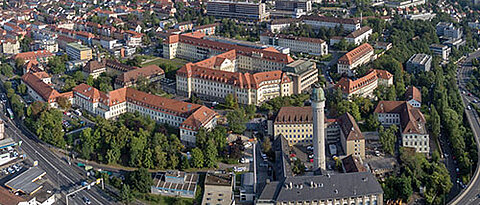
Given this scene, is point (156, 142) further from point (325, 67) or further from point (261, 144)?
point (325, 67)

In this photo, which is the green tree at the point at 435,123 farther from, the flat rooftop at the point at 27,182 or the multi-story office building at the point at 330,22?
the flat rooftop at the point at 27,182

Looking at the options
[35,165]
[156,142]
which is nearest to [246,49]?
[156,142]

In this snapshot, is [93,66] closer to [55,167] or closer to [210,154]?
[55,167]

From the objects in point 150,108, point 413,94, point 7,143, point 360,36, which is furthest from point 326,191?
point 360,36

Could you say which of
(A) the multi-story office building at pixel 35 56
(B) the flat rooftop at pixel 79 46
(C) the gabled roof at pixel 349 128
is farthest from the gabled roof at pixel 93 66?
(C) the gabled roof at pixel 349 128

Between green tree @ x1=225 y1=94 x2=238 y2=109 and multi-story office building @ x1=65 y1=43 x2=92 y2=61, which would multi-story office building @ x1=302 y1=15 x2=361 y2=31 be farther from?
multi-story office building @ x1=65 y1=43 x2=92 y2=61

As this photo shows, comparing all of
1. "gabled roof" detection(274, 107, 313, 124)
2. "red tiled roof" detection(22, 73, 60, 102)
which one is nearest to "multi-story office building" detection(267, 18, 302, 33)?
"red tiled roof" detection(22, 73, 60, 102)
